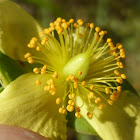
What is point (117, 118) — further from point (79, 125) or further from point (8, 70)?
point (8, 70)

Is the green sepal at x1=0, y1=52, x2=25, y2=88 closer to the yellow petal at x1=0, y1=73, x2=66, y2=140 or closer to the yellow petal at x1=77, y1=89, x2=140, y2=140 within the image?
the yellow petal at x1=0, y1=73, x2=66, y2=140

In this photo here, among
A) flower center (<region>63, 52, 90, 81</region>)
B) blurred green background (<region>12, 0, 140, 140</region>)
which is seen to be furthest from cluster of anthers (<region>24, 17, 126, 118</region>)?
blurred green background (<region>12, 0, 140, 140</region>)

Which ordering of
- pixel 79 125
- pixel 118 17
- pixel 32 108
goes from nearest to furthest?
pixel 32 108, pixel 79 125, pixel 118 17

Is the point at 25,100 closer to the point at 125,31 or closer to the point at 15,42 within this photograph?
the point at 15,42

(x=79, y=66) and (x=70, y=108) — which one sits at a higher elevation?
(x=79, y=66)

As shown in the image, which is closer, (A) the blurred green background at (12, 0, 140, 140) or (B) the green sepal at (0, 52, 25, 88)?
(B) the green sepal at (0, 52, 25, 88)

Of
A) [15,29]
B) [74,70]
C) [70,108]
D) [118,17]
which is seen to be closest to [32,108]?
[70,108]

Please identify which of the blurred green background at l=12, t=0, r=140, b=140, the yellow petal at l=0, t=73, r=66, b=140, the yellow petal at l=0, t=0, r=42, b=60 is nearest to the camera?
the yellow petal at l=0, t=73, r=66, b=140

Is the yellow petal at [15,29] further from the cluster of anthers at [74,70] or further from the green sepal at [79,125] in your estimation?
the green sepal at [79,125]
